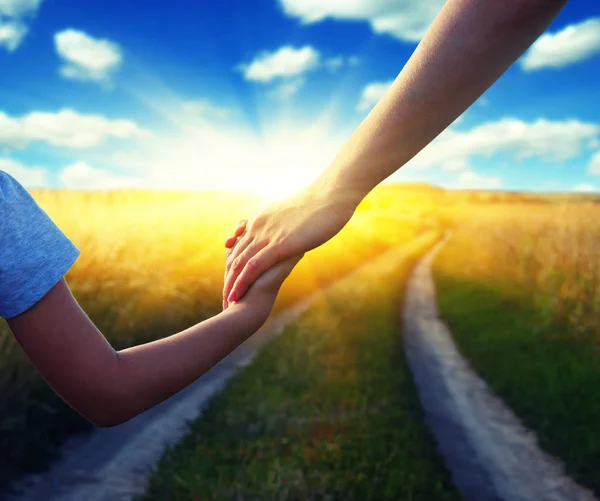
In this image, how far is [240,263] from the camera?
1.88 meters

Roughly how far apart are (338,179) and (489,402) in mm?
5354

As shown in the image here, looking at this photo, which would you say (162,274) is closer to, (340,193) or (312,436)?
(312,436)

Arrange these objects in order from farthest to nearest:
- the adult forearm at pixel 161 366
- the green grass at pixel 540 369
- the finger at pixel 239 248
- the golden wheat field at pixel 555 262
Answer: the golden wheat field at pixel 555 262
the green grass at pixel 540 369
the finger at pixel 239 248
the adult forearm at pixel 161 366

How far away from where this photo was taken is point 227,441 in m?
4.55

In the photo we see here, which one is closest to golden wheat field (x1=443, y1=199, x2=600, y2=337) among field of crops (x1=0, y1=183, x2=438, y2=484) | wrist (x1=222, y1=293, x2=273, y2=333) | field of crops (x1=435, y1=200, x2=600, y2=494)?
field of crops (x1=435, y1=200, x2=600, y2=494)

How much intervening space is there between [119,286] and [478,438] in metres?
4.44

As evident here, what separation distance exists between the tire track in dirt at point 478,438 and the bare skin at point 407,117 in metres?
3.33

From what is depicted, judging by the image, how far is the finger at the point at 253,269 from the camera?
1.71m

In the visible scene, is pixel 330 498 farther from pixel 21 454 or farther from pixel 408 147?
pixel 408 147

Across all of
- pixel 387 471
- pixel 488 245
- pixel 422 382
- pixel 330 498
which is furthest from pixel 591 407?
pixel 488 245

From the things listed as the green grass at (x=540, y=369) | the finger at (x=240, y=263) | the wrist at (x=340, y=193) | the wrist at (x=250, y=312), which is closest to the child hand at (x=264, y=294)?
the wrist at (x=250, y=312)

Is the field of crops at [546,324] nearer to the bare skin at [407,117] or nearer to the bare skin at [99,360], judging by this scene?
the bare skin at [407,117]

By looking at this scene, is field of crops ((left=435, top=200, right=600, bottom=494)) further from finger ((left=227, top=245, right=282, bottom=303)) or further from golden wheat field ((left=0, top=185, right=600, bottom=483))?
finger ((left=227, top=245, right=282, bottom=303))

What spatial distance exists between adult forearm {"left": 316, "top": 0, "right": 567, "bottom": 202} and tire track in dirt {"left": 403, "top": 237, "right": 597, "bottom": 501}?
3.44m
